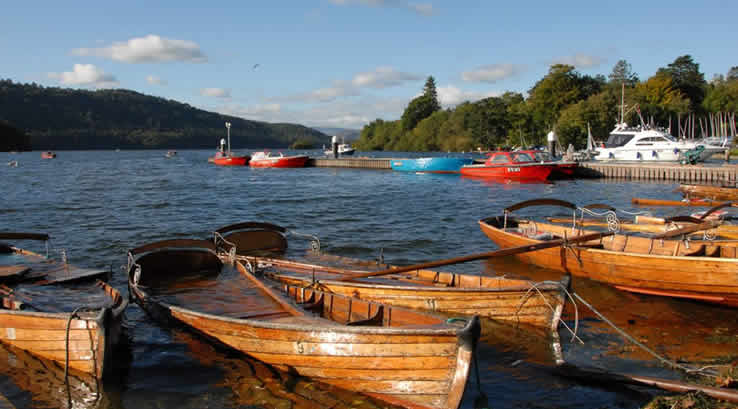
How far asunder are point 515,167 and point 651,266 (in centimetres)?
3323

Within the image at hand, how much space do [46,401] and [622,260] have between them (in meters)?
11.2

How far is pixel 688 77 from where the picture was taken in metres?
104

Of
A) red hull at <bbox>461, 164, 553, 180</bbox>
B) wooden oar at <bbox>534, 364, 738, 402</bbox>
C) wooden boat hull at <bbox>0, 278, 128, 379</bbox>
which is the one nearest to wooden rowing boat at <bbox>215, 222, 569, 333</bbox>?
wooden oar at <bbox>534, 364, 738, 402</bbox>

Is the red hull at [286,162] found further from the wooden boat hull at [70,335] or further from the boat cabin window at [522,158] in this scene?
Answer: the wooden boat hull at [70,335]

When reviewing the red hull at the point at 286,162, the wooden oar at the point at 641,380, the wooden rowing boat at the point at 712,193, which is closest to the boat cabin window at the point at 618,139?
the wooden rowing boat at the point at 712,193

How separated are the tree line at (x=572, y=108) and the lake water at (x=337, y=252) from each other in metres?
39.3

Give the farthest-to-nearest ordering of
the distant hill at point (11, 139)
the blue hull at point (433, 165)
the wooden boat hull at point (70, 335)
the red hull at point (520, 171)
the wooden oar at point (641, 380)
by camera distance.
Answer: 1. the distant hill at point (11, 139)
2. the blue hull at point (433, 165)
3. the red hull at point (520, 171)
4. the wooden boat hull at point (70, 335)
5. the wooden oar at point (641, 380)

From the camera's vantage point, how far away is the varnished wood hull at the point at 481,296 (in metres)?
8.88

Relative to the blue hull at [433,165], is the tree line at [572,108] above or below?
above

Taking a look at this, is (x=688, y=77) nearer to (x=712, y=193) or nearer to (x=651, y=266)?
(x=712, y=193)

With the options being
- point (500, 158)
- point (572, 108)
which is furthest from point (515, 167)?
point (572, 108)

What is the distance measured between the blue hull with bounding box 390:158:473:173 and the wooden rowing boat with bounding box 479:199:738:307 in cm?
4119

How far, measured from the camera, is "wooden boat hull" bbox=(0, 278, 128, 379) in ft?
23.7

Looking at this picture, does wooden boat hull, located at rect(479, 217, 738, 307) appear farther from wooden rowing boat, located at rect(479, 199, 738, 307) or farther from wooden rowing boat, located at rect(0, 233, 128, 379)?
wooden rowing boat, located at rect(0, 233, 128, 379)
